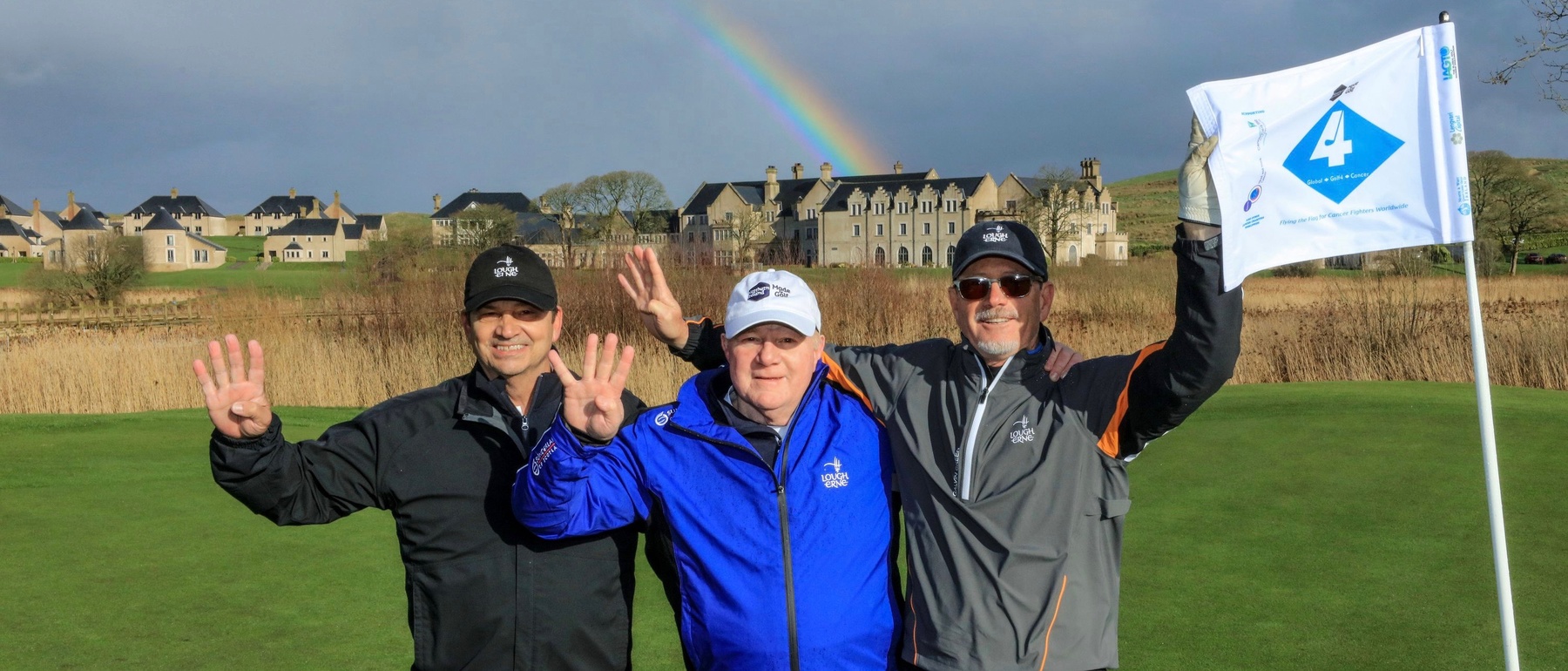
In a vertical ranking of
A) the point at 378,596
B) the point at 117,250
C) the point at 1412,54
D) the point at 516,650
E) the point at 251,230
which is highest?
the point at 251,230

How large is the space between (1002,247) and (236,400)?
1.82 m

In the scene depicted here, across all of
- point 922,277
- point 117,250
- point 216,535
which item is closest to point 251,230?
point 117,250

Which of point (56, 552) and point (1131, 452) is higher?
point (1131, 452)

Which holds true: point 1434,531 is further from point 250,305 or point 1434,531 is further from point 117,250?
point 117,250

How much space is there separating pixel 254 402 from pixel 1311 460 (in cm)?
563

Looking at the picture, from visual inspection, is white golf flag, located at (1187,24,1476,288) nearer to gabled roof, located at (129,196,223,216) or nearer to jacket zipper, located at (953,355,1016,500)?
jacket zipper, located at (953,355,1016,500)

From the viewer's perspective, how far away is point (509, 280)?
2.93 metres

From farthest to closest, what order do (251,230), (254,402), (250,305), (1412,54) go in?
(251,230)
(250,305)
(1412,54)
(254,402)

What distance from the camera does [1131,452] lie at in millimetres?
2633

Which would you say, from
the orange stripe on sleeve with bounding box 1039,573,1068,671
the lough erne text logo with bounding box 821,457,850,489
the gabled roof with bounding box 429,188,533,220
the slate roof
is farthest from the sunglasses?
the gabled roof with bounding box 429,188,533,220

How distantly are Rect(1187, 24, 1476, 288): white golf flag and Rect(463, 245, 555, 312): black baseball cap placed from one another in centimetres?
174

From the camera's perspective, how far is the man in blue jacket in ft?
8.20

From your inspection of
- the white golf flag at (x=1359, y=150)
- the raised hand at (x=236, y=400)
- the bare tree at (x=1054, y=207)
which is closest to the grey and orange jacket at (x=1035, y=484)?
the white golf flag at (x=1359, y=150)

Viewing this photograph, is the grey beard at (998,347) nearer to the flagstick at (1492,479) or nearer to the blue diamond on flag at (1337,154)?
the blue diamond on flag at (1337,154)
